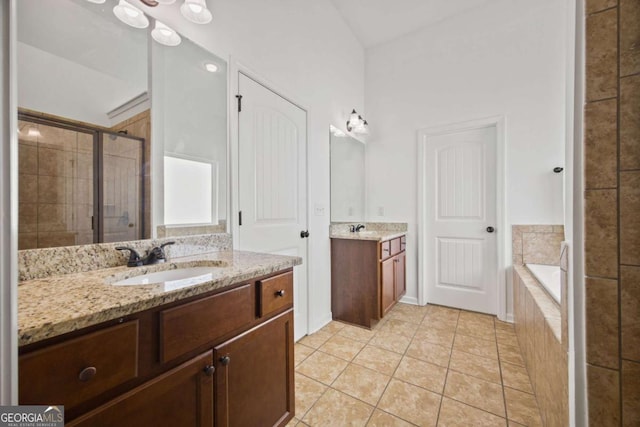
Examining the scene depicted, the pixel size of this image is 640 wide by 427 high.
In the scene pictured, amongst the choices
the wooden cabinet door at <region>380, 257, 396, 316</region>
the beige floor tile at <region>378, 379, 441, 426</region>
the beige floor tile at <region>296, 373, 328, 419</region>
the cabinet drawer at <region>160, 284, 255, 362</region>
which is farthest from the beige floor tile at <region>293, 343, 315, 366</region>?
the cabinet drawer at <region>160, 284, 255, 362</region>

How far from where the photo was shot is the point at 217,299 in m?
0.83

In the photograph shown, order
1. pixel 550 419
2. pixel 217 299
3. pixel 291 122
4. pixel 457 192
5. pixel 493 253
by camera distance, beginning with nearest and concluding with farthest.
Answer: pixel 217 299
pixel 550 419
pixel 291 122
pixel 493 253
pixel 457 192

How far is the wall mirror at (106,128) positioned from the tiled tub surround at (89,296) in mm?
204

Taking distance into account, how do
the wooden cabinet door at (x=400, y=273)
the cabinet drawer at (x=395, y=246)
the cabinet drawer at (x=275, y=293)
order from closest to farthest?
1. the cabinet drawer at (x=275, y=293)
2. the cabinet drawer at (x=395, y=246)
3. the wooden cabinet door at (x=400, y=273)

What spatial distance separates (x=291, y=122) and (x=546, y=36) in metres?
2.58

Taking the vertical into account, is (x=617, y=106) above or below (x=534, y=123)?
below

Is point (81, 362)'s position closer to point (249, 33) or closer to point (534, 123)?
point (249, 33)

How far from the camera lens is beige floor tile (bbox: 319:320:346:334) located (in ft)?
7.51

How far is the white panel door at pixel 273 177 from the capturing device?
1674mm

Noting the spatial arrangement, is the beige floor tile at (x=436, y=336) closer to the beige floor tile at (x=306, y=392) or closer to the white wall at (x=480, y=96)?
the white wall at (x=480, y=96)

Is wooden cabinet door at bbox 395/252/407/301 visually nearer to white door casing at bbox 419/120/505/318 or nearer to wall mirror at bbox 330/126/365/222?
white door casing at bbox 419/120/505/318

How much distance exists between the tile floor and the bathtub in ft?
1.98

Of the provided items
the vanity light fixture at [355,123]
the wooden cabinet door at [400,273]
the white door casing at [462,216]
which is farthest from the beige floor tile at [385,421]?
the vanity light fixture at [355,123]

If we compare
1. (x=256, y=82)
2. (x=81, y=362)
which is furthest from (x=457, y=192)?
(x=81, y=362)
